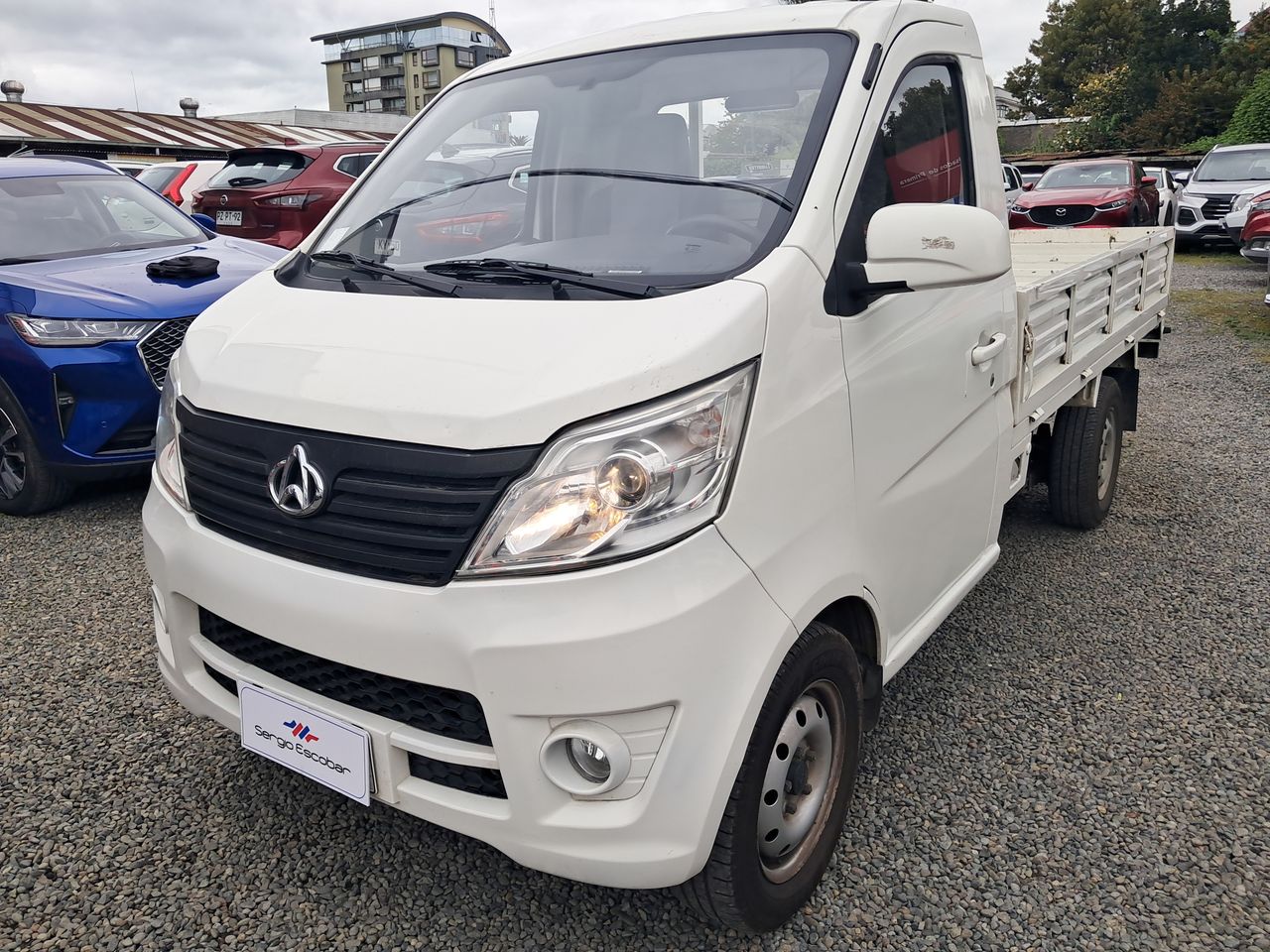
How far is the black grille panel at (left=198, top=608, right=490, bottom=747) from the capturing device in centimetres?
184

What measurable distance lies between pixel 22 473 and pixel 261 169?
541 centimetres

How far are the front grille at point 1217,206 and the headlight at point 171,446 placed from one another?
53.8 ft

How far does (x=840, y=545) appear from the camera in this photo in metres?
2.12

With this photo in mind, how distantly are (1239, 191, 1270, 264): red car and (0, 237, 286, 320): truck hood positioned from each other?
11003 millimetres

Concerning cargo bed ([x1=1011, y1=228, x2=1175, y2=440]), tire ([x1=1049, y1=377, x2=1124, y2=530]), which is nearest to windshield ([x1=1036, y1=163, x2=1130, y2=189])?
cargo bed ([x1=1011, y1=228, x2=1175, y2=440])

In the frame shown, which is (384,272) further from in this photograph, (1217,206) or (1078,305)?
(1217,206)

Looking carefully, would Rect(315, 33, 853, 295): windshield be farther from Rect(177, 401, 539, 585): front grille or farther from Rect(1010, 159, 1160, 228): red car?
Rect(1010, 159, 1160, 228): red car

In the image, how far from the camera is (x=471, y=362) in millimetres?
1923

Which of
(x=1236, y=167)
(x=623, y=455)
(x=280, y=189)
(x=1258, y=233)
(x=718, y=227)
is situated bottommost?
(x=623, y=455)

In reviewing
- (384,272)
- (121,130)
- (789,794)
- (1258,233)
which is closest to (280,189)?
(384,272)

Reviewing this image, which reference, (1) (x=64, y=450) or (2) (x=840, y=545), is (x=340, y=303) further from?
(1) (x=64, y=450)

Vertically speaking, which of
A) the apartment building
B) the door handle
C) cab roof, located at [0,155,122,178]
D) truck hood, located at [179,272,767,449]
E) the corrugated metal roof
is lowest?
the door handle

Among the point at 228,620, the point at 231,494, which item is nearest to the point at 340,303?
the point at 231,494

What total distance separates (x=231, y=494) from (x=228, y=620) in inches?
11.0
